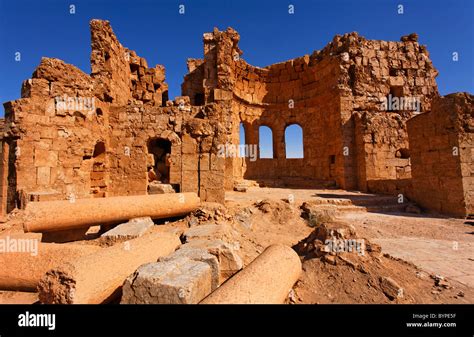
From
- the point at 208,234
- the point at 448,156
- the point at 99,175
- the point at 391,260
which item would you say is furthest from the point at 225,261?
the point at 448,156

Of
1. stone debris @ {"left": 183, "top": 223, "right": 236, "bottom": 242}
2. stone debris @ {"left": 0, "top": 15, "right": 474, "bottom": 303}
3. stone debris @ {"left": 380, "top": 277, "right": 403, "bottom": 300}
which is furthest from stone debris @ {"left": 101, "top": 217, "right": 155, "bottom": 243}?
stone debris @ {"left": 380, "top": 277, "right": 403, "bottom": 300}

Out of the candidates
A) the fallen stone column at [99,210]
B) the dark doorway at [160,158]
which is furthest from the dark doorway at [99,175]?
the fallen stone column at [99,210]

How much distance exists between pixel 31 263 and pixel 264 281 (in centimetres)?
302

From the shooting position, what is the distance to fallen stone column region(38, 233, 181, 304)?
2.07 m

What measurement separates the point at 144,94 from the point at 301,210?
11277 millimetres

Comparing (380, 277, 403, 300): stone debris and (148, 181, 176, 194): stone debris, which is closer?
(380, 277, 403, 300): stone debris

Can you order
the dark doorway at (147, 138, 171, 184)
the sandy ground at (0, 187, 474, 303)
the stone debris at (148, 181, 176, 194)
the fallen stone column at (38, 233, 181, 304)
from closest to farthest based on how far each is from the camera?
the fallen stone column at (38, 233, 181, 304) → the sandy ground at (0, 187, 474, 303) → the stone debris at (148, 181, 176, 194) → the dark doorway at (147, 138, 171, 184)

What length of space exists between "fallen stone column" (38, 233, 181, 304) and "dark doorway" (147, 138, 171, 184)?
20.9 ft

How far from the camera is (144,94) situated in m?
13.3

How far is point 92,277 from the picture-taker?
87.8 inches

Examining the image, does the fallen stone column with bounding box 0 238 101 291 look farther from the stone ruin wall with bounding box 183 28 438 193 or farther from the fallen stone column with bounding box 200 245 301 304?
the stone ruin wall with bounding box 183 28 438 193
